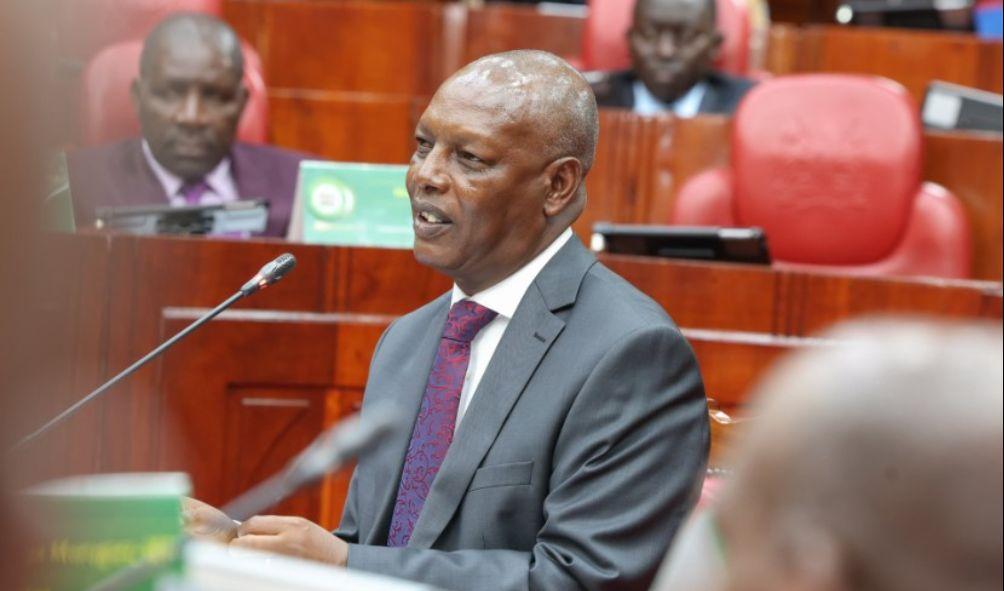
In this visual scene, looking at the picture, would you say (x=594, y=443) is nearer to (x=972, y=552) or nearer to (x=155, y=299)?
(x=972, y=552)

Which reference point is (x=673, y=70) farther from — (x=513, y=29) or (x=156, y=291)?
(x=156, y=291)

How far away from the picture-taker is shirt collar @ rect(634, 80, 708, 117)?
4.77 m

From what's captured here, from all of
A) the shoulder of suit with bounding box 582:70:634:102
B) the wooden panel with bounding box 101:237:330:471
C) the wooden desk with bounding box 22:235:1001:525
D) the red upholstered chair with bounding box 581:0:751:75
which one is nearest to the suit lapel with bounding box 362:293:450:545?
the wooden desk with bounding box 22:235:1001:525

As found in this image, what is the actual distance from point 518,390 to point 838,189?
228 cm

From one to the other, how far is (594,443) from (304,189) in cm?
155

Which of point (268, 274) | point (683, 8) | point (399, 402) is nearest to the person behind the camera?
point (268, 274)

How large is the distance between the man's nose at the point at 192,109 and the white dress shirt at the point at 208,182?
0.38 feet

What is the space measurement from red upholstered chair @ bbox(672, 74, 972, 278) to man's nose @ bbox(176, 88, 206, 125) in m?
1.21

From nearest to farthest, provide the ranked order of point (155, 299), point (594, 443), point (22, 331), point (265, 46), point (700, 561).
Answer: point (22, 331), point (700, 561), point (594, 443), point (155, 299), point (265, 46)

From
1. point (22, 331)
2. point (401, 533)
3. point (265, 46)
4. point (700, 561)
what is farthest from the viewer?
point (265, 46)

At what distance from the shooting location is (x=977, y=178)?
407 cm

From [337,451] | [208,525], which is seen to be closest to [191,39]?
[208,525]

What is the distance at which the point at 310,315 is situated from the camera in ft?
10.1

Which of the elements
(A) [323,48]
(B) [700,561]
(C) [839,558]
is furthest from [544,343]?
(A) [323,48]
